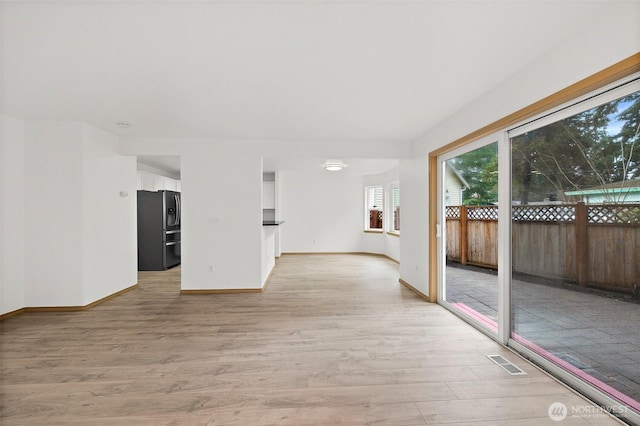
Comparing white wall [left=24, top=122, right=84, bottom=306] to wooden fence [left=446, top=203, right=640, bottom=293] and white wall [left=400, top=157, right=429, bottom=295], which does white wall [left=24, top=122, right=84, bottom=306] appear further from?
wooden fence [left=446, top=203, right=640, bottom=293]

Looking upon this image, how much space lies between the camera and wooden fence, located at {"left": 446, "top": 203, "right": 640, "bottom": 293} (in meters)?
1.80

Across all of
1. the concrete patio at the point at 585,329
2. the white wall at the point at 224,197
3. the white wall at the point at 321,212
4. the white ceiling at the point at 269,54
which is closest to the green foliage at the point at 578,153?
the white ceiling at the point at 269,54

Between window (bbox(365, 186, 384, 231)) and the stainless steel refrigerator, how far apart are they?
17.6 feet

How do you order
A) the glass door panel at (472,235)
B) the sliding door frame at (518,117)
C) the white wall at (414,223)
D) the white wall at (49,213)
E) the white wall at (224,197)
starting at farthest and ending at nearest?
the white wall at (224,197) < the white wall at (414,223) < the white wall at (49,213) < the glass door panel at (472,235) < the sliding door frame at (518,117)

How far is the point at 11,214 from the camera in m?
3.53

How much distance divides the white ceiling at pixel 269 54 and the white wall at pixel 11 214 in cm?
33

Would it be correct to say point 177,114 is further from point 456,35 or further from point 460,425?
point 460,425

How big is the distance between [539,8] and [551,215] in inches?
58.9

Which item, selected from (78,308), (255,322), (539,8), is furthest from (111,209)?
(539,8)

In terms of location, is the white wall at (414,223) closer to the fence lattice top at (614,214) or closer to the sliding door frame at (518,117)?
the sliding door frame at (518,117)

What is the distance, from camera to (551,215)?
2297 millimetres

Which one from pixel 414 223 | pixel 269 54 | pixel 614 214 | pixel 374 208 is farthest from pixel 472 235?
pixel 374 208

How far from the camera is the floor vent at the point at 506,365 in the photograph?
7.32ft

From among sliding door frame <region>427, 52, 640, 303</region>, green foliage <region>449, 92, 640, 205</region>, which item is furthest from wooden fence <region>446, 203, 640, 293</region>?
sliding door frame <region>427, 52, 640, 303</region>
